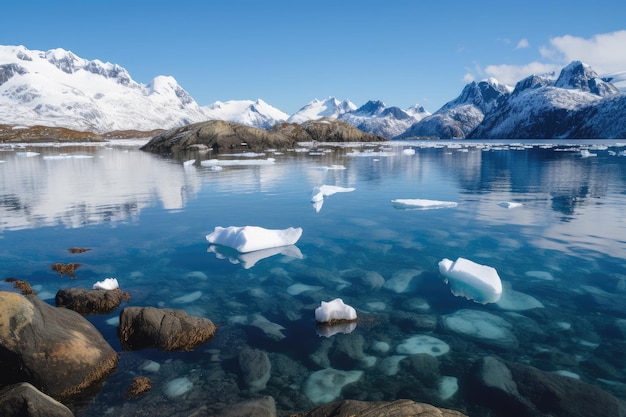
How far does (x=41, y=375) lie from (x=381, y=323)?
5164 millimetres

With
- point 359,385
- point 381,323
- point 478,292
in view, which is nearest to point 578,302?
point 478,292

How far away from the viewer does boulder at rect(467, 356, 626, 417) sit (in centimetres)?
487

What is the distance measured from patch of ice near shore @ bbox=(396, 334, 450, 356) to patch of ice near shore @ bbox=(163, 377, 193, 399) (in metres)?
3.19

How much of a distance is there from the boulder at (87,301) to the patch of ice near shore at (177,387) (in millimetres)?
2908

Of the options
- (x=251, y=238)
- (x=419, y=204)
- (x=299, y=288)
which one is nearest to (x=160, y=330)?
(x=299, y=288)

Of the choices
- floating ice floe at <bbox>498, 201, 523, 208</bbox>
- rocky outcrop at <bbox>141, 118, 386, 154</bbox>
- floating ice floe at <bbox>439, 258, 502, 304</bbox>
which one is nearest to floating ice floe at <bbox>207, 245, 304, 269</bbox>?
floating ice floe at <bbox>439, 258, 502, 304</bbox>

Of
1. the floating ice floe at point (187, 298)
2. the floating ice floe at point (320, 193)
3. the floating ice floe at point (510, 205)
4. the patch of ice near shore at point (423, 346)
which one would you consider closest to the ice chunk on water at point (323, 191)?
the floating ice floe at point (320, 193)

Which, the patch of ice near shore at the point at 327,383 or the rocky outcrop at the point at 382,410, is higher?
the rocky outcrop at the point at 382,410

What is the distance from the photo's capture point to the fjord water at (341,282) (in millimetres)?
5582

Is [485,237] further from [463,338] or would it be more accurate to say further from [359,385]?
[359,385]

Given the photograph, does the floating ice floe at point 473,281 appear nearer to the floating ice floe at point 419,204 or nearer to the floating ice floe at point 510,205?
the floating ice floe at point 419,204

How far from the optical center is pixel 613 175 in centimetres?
2803

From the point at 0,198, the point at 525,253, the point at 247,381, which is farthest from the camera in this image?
the point at 0,198

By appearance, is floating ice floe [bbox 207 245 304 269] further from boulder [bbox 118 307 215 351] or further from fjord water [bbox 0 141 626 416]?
boulder [bbox 118 307 215 351]
